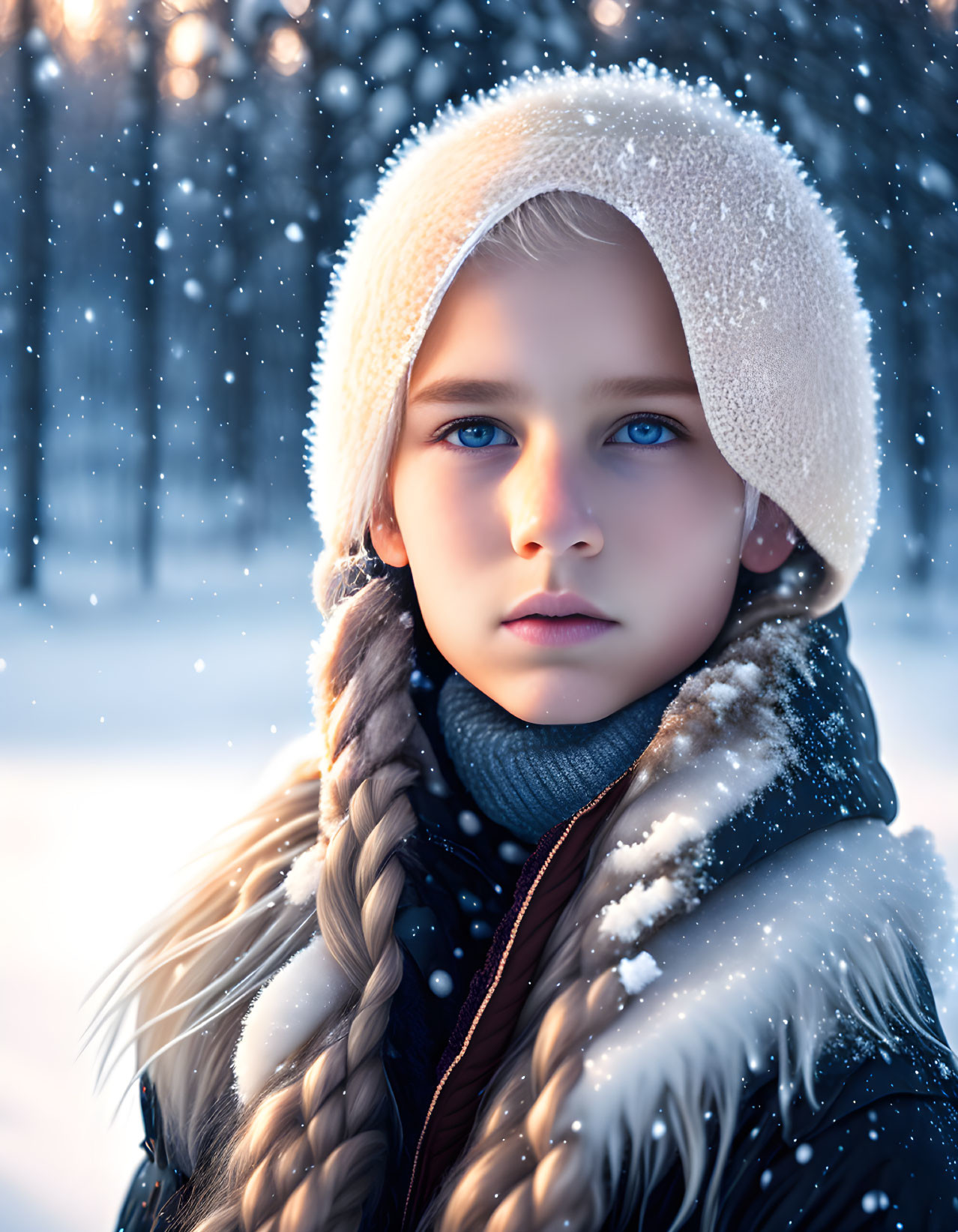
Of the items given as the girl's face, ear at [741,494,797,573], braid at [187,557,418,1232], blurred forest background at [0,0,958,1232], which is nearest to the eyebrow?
the girl's face

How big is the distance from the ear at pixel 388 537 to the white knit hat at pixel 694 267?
21mm

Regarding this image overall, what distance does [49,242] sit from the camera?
1.10 m

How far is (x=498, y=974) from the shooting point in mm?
675

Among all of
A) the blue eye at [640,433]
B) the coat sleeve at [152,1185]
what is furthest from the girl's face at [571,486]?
the coat sleeve at [152,1185]

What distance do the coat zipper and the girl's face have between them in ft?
0.22

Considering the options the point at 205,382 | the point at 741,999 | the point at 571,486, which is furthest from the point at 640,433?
the point at 205,382

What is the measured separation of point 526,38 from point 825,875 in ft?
2.73

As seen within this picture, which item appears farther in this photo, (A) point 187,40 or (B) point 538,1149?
(A) point 187,40

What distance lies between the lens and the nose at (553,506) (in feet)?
2.12

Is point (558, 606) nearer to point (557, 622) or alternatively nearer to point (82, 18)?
point (557, 622)

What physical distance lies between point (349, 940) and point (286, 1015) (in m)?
0.08

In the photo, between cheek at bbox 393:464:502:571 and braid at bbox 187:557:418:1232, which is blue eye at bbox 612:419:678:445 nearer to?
cheek at bbox 393:464:502:571

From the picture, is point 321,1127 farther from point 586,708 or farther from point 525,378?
point 525,378

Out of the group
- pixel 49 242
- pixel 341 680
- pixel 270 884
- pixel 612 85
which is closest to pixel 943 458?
pixel 612 85
